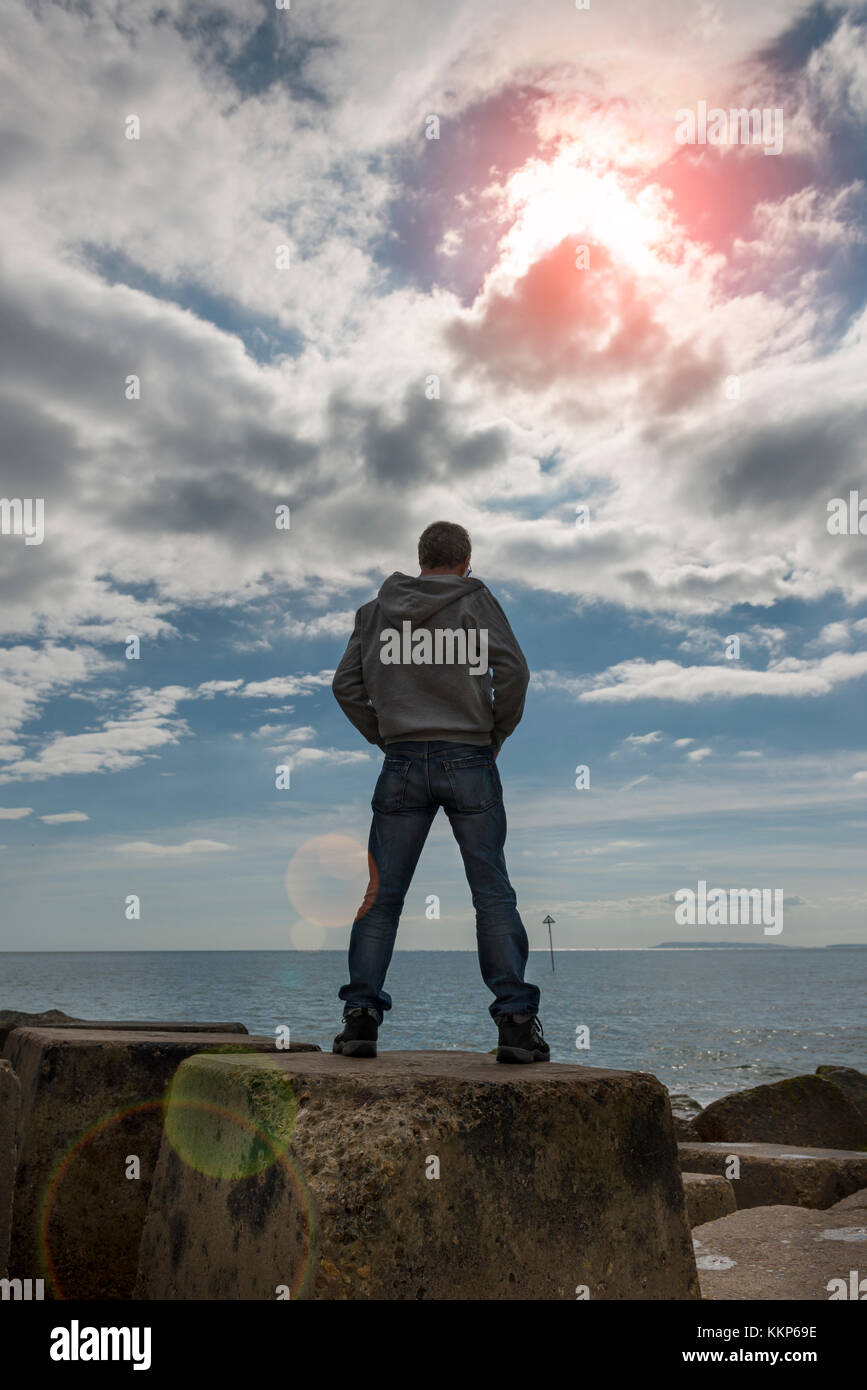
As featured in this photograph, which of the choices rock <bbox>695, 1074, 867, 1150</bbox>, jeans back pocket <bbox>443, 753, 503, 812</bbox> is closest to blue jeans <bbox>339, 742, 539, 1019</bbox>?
jeans back pocket <bbox>443, 753, 503, 812</bbox>

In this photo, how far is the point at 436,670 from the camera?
3633 millimetres

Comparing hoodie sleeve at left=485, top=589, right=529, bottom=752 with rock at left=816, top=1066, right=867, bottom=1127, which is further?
rock at left=816, top=1066, right=867, bottom=1127

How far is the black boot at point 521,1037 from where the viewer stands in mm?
3123

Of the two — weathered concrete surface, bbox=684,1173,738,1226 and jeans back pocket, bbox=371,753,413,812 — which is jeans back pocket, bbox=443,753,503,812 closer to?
jeans back pocket, bbox=371,753,413,812

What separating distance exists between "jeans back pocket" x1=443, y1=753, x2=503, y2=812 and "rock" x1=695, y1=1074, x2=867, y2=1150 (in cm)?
1056

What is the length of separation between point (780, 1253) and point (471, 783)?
4156mm

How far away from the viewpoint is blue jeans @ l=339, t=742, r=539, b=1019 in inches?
132

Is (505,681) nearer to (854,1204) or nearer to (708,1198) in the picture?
(708,1198)

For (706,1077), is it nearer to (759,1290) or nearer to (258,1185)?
(759,1290)

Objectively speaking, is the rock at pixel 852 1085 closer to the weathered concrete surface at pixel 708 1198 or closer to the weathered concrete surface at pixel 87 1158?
the weathered concrete surface at pixel 708 1198

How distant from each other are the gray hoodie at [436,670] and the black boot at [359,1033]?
99 cm

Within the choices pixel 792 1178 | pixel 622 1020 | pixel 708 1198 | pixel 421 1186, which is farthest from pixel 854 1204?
pixel 622 1020
